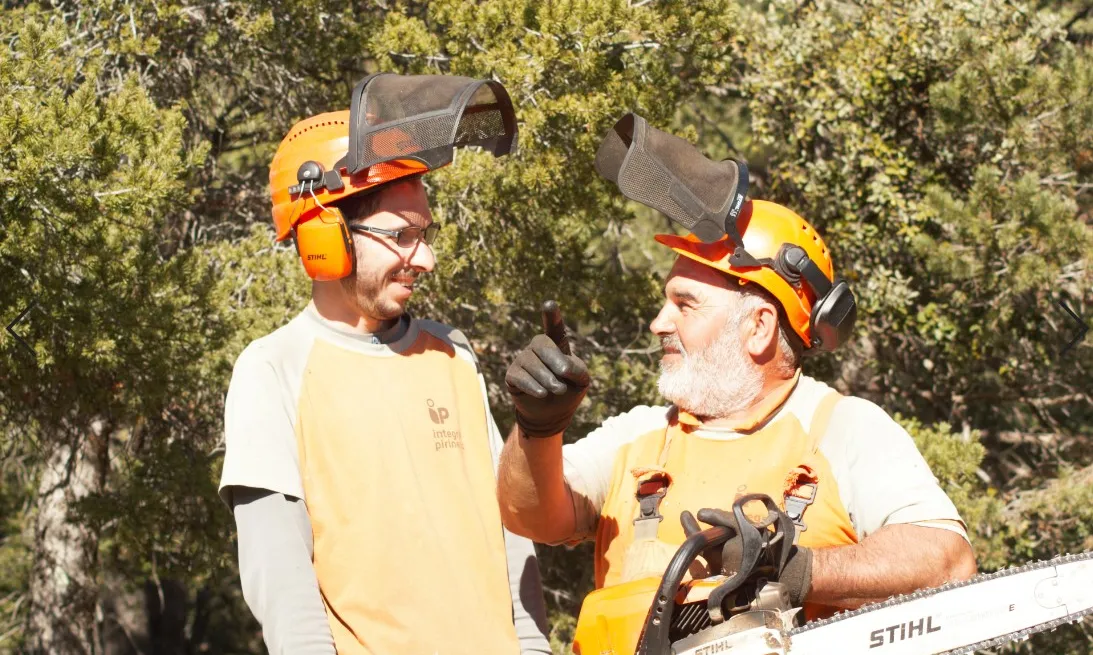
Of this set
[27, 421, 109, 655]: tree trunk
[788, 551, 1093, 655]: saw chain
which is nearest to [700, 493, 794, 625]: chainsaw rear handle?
[788, 551, 1093, 655]: saw chain

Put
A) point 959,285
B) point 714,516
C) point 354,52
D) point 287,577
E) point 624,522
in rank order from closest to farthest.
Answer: point 714,516
point 287,577
point 624,522
point 354,52
point 959,285

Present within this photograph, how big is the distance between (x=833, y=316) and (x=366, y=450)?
1.23m

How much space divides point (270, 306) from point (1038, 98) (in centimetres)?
503

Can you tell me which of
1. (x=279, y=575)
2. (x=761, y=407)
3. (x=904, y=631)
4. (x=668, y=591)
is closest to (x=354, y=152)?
(x=279, y=575)

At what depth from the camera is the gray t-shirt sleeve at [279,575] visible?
2.40 m

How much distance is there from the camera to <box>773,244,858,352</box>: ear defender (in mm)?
2840

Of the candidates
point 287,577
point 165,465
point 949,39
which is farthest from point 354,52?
point 287,577

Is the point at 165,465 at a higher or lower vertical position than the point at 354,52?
lower

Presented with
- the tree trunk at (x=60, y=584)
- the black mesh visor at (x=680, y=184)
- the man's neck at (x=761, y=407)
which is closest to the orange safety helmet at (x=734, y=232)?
the black mesh visor at (x=680, y=184)

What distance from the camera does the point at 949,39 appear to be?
7.62 metres

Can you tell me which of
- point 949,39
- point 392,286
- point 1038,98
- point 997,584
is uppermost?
point 949,39

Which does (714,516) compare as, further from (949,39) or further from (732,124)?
(732,124)

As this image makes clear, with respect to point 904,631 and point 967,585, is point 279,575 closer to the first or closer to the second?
point 904,631

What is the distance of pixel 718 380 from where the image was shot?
2842 mm
